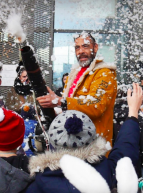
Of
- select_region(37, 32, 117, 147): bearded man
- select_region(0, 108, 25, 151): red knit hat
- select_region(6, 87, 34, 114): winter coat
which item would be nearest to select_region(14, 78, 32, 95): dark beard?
select_region(6, 87, 34, 114): winter coat

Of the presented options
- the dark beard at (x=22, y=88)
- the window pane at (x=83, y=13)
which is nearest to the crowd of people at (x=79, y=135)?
the dark beard at (x=22, y=88)

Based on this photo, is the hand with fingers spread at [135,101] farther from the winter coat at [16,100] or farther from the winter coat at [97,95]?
the winter coat at [16,100]

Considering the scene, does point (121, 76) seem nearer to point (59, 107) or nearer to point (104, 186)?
point (59, 107)

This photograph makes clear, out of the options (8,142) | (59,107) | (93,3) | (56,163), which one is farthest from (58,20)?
(56,163)

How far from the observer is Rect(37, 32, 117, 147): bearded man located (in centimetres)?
175

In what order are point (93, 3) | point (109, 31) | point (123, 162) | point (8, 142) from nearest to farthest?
point (123, 162)
point (8, 142)
point (109, 31)
point (93, 3)

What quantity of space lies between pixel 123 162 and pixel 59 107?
0.74 m

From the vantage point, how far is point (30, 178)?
4.10ft

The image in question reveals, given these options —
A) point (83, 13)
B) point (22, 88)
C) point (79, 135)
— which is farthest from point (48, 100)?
point (83, 13)

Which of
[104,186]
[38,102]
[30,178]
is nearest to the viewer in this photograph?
[104,186]

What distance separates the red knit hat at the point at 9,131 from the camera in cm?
144

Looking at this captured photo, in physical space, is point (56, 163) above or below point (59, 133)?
below

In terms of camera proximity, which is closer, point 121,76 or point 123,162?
point 123,162

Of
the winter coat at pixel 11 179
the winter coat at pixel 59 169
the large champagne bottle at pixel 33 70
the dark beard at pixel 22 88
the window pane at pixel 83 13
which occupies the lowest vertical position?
A: the winter coat at pixel 11 179
